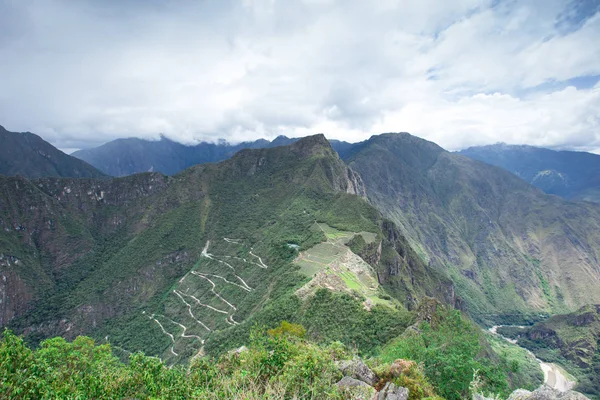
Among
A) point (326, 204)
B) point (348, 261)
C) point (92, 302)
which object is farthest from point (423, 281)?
point (92, 302)

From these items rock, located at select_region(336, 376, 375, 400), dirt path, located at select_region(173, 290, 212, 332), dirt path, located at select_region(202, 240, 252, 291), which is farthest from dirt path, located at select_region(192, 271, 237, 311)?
rock, located at select_region(336, 376, 375, 400)

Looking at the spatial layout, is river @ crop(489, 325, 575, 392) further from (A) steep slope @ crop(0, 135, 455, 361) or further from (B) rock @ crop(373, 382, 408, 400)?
(B) rock @ crop(373, 382, 408, 400)

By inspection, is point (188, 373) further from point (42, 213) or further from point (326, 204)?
point (42, 213)

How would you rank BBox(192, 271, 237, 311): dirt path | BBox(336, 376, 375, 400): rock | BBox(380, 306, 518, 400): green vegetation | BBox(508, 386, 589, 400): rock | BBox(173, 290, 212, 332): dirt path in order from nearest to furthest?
1. BBox(508, 386, 589, 400): rock
2. BBox(336, 376, 375, 400): rock
3. BBox(380, 306, 518, 400): green vegetation
4. BBox(173, 290, 212, 332): dirt path
5. BBox(192, 271, 237, 311): dirt path

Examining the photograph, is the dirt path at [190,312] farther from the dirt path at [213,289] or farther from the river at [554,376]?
the river at [554,376]

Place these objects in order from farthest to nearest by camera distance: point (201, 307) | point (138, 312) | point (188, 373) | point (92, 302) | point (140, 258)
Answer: point (140, 258) < point (92, 302) < point (138, 312) < point (201, 307) < point (188, 373)

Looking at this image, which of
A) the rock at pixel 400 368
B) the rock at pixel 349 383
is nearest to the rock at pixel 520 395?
the rock at pixel 400 368
